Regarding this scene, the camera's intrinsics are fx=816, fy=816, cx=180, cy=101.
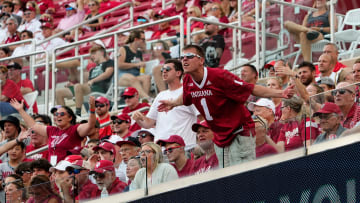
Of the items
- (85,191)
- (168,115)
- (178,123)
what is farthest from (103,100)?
(85,191)

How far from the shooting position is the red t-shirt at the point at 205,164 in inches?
253

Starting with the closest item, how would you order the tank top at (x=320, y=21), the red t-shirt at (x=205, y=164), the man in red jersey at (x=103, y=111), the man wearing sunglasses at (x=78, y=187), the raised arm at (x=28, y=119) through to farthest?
1. the man wearing sunglasses at (x=78, y=187)
2. the red t-shirt at (x=205, y=164)
3. the raised arm at (x=28, y=119)
4. the tank top at (x=320, y=21)
5. the man in red jersey at (x=103, y=111)

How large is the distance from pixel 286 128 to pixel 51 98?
16.2 ft

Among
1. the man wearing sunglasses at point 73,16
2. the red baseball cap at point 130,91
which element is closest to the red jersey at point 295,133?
the red baseball cap at point 130,91

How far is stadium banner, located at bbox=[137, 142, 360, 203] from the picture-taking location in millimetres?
6488

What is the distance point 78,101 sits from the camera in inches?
402

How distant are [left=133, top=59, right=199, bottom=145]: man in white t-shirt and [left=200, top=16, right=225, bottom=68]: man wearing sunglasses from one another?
112 centimetres

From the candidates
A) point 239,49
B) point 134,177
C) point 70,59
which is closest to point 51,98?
point 70,59

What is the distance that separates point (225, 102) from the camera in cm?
678

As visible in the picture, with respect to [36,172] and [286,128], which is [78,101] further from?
[286,128]

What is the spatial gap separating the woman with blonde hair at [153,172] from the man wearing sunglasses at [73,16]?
916 centimetres

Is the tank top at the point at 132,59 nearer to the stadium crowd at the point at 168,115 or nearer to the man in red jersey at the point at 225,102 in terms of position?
the stadium crowd at the point at 168,115

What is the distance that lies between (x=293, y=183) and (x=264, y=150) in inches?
15.3

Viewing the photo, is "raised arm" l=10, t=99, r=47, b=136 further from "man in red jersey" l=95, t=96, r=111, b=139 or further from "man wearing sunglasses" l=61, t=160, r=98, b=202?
"man wearing sunglasses" l=61, t=160, r=98, b=202
